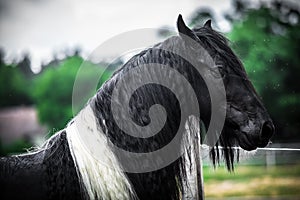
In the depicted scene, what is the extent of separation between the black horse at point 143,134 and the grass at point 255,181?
6624 millimetres

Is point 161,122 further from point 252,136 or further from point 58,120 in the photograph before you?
point 58,120

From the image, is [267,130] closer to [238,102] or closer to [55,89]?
[238,102]

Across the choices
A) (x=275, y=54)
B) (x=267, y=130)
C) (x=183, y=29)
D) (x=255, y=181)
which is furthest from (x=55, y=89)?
(x=267, y=130)

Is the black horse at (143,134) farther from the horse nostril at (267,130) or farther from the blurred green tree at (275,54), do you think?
the blurred green tree at (275,54)

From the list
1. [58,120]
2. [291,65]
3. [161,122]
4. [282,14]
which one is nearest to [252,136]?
[161,122]

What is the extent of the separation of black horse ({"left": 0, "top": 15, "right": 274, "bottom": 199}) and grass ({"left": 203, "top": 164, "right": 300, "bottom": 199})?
6624 mm

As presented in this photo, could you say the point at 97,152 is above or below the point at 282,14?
below

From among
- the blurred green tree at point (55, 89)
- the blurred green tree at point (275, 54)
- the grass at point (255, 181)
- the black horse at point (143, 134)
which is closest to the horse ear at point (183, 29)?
the black horse at point (143, 134)

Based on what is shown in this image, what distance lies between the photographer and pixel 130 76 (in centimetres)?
252

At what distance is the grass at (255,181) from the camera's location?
364 inches

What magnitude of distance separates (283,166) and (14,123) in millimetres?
30611

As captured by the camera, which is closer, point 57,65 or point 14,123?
point 14,123

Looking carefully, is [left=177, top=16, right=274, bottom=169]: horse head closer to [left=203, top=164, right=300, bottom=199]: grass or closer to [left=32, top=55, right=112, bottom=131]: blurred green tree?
[left=203, top=164, right=300, bottom=199]: grass

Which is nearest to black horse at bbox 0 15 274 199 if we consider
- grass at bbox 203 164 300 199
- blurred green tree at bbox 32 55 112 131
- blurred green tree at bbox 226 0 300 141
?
grass at bbox 203 164 300 199
